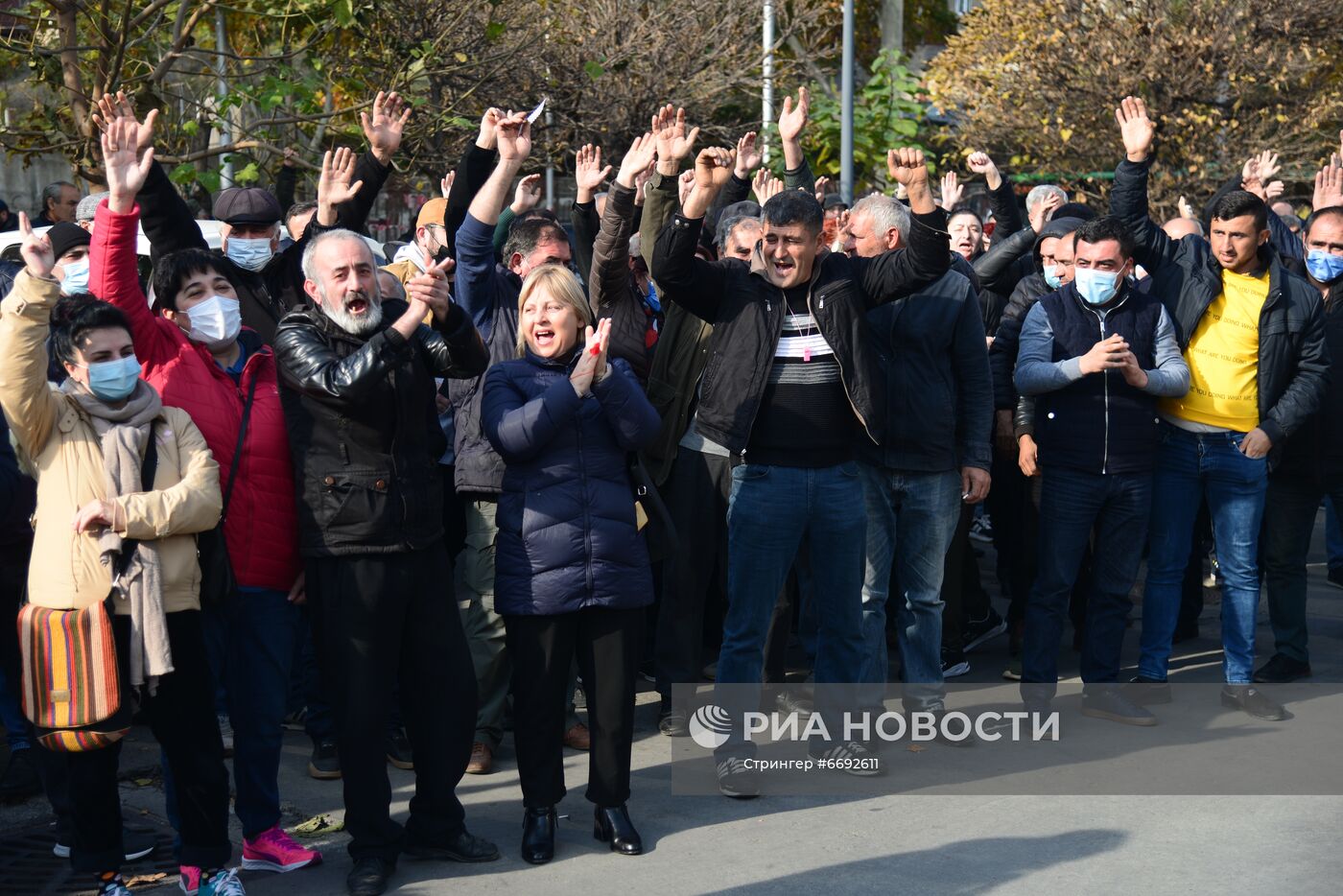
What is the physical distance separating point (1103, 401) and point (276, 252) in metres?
3.63

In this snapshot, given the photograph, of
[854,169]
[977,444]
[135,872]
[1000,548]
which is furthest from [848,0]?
[135,872]

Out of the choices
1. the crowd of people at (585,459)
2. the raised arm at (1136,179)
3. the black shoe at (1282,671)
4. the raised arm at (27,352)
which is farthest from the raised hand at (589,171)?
the black shoe at (1282,671)

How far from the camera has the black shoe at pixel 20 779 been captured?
5.82 metres

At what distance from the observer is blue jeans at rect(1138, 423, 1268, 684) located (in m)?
6.99

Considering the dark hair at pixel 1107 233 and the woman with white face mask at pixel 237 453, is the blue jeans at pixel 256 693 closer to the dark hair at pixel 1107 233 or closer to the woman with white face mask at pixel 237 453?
the woman with white face mask at pixel 237 453

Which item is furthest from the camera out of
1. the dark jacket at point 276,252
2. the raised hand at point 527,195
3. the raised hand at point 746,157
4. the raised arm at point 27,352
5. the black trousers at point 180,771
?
the raised hand at point 746,157

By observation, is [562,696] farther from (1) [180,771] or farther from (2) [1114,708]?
(2) [1114,708]

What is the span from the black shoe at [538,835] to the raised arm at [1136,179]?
12.0 feet

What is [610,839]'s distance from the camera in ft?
17.3

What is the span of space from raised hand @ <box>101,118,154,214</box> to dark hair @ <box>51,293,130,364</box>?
0.38 m

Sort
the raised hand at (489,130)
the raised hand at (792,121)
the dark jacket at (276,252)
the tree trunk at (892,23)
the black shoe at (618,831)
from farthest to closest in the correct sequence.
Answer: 1. the tree trunk at (892,23)
2. the raised hand at (792,121)
3. the raised hand at (489,130)
4. the dark jacket at (276,252)
5. the black shoe at (618,831)

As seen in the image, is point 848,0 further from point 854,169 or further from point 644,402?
point 644,402

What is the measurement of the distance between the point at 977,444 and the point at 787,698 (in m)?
1.48

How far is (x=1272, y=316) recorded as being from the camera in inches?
275
